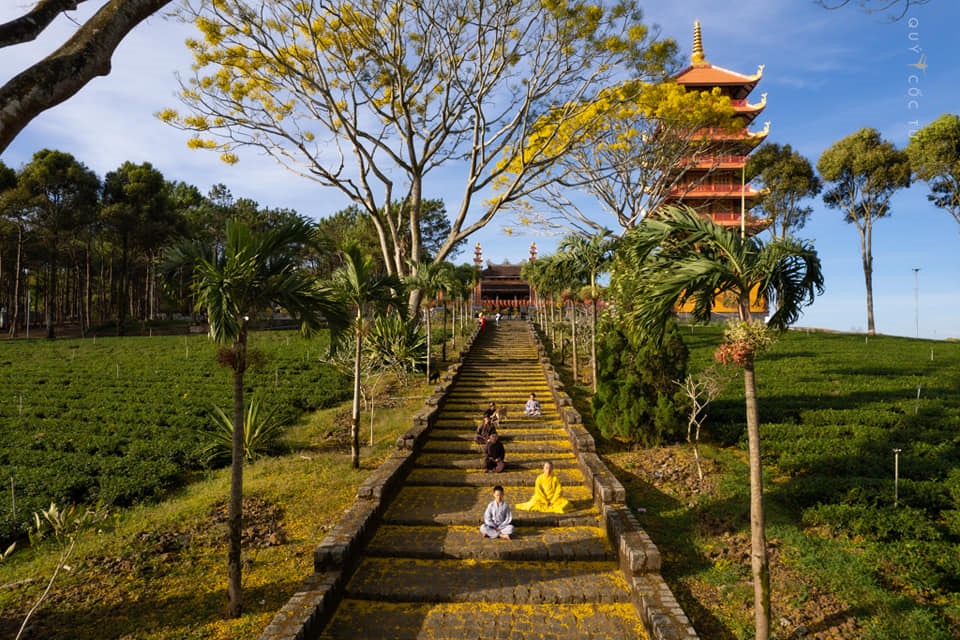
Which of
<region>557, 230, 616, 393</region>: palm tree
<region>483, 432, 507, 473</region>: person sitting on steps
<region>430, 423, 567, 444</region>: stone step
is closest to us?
<region>483, 432, 507, 473</region>: person sitting on steps

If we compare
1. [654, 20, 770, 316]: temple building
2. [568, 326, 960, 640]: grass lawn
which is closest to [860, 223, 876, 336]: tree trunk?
[654, 20, 770, 316]: temple building

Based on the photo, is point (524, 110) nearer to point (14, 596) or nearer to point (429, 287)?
point (429, 287)

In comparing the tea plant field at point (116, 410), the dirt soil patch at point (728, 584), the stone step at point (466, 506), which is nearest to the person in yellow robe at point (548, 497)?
the stone step at point (466, 506)

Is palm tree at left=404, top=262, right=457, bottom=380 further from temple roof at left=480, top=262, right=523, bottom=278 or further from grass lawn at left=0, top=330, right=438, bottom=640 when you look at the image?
temple roof at left=480, top=262, right=523, bottom=278

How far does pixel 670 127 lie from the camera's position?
19.7m

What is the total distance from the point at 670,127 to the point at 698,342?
991 centimetres

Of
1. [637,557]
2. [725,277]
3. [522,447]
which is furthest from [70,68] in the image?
[522,447]

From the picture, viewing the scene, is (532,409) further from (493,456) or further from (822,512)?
(822,512)

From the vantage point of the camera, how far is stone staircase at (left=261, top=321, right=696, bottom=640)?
520 cm

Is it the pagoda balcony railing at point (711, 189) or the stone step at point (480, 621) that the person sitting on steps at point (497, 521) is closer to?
the stone step at point (480, 621)

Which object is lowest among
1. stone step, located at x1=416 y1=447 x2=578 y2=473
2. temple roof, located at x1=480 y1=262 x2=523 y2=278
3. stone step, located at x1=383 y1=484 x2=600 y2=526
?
stone step, located at x1=383 y1=484 x2=600 y2=526

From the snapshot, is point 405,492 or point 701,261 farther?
point 405,492

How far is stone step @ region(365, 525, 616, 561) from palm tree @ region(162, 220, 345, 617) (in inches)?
83.0

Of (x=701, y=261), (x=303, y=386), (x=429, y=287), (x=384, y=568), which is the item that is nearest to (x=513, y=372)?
(x=429, y=287)
